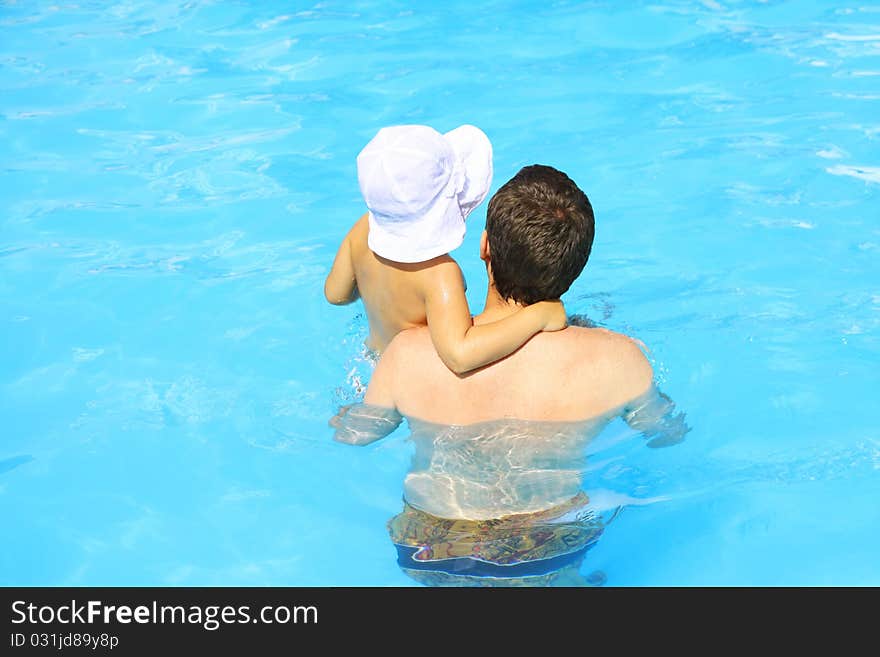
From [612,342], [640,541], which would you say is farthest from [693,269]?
[612,342]

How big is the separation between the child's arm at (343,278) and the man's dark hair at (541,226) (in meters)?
0.99

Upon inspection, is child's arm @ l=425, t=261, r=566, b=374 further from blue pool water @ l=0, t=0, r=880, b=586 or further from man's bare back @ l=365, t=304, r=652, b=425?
blue pool water @ l=0, t=0, r=880, b=586

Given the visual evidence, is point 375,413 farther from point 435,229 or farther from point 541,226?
point 541,226

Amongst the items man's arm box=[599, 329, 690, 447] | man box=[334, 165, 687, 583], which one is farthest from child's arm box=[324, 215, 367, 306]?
man's arm box=[599, 329, 690, 447]

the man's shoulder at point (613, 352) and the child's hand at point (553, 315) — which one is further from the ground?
the child's hand at point (553, 315)

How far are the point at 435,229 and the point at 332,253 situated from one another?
2.82 m

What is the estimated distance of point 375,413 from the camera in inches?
146

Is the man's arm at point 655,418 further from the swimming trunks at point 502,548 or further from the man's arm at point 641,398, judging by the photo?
the swimming trunks at point 502,548

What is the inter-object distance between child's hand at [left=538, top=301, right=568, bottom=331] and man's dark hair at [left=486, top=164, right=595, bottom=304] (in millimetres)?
75

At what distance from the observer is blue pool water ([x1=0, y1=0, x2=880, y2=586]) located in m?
4.22

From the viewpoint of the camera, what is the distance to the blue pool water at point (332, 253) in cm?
422

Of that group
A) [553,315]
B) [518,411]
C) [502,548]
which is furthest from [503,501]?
[553,315]

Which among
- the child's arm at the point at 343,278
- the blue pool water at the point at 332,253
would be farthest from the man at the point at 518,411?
the child's arm at the point at 343,278
